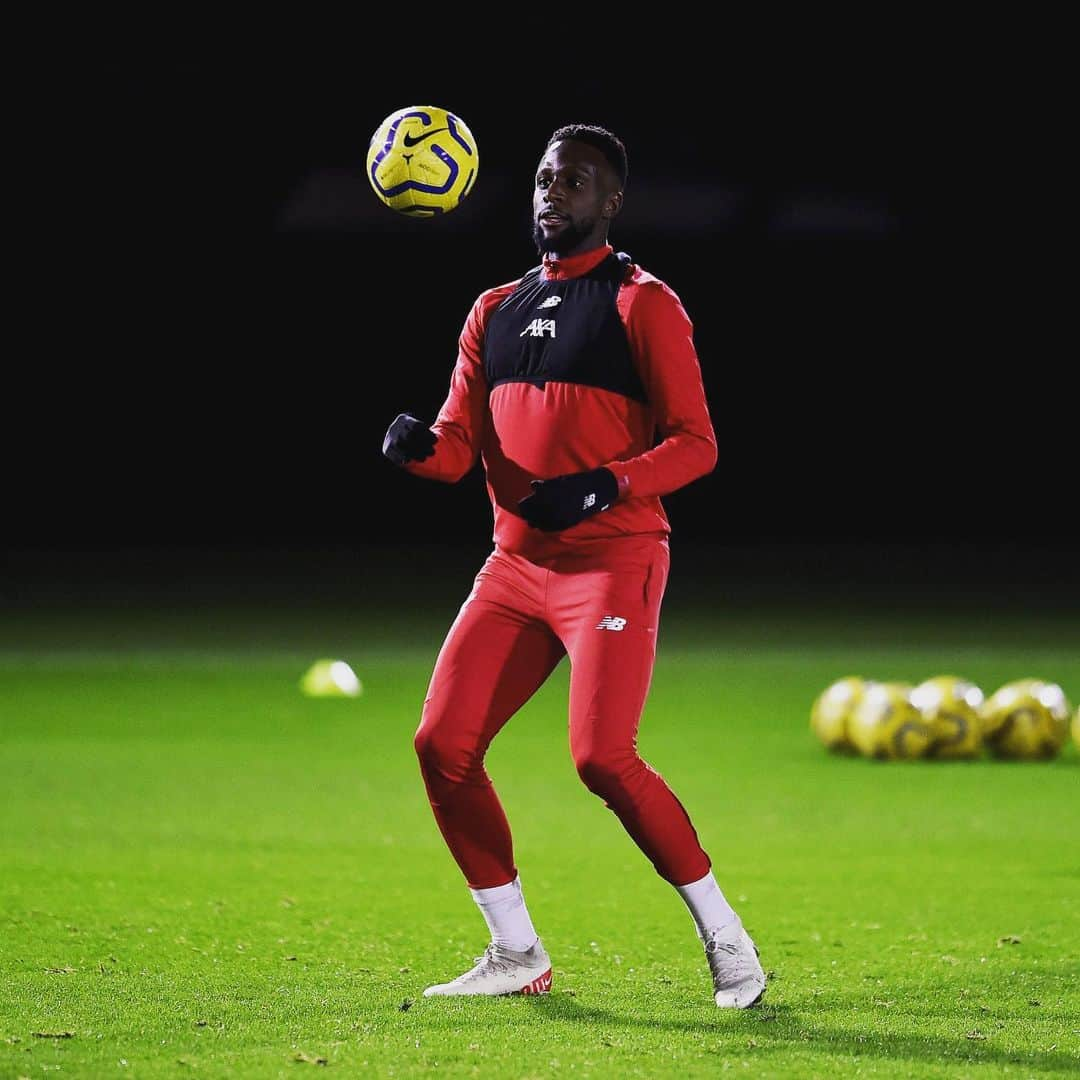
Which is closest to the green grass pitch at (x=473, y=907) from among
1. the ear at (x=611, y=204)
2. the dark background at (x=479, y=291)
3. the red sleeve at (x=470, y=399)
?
the red sleeve at (x=470, y=399)

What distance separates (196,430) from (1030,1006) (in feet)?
69.8

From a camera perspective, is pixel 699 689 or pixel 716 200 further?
pixel 716 200

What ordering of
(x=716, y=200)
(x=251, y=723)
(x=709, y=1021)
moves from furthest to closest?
(x=716, y=200), (x=251, y=723), (x=709, y=1021)

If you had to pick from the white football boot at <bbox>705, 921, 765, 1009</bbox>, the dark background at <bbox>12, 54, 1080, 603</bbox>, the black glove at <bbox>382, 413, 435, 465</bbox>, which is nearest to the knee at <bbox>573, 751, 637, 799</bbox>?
the white football boot at <bbox>705, 921, 765, 1009</bbox>

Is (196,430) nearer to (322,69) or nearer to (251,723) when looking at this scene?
(322,69)

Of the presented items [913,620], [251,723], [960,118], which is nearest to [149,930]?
[251,723]

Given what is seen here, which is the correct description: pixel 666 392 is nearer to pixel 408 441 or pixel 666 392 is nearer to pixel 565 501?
pixel 565 501

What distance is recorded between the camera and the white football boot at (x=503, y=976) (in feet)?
16.1

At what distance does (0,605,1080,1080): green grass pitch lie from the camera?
4.38m

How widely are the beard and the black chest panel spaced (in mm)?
86

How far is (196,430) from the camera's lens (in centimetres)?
2511

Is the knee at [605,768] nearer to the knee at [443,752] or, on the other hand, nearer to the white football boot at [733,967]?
the knee at [443,752]

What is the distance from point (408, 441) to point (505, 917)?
1295 mm

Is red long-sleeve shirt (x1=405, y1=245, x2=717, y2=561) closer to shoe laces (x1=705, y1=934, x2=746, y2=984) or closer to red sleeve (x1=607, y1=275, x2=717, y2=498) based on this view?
red sleeve (x1=607, y1=275, x2=717, y2=498)
